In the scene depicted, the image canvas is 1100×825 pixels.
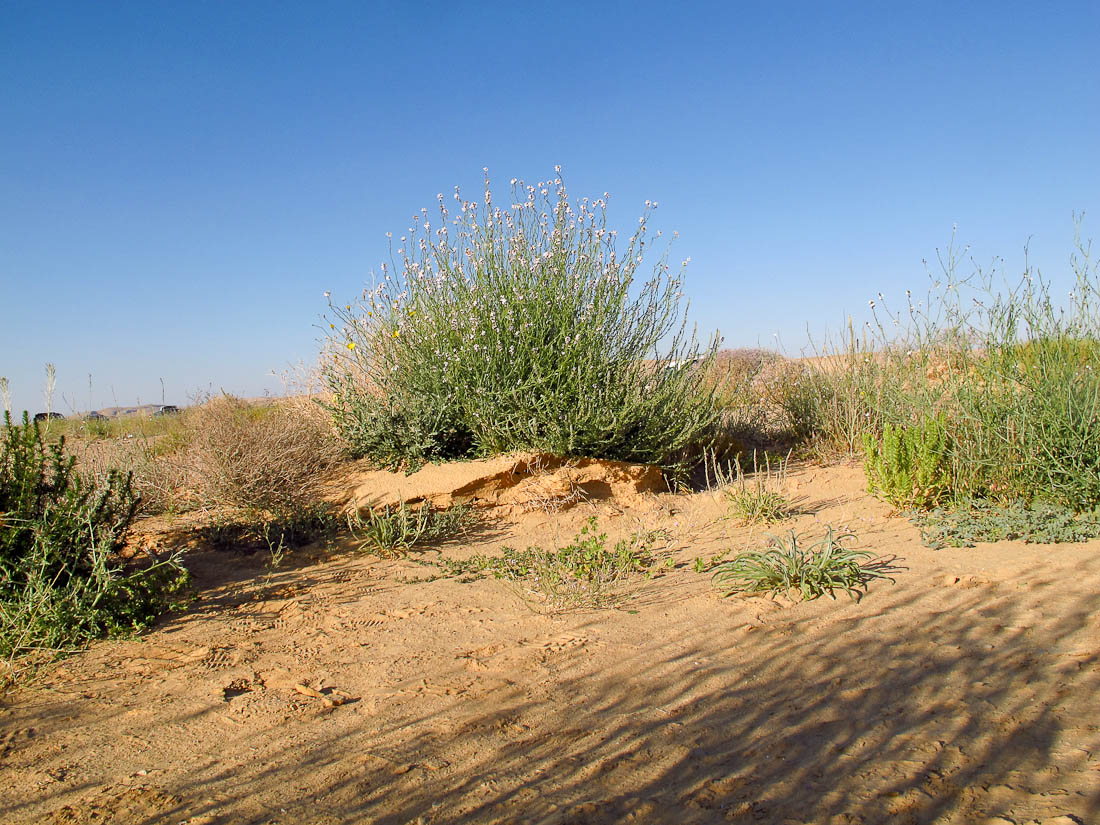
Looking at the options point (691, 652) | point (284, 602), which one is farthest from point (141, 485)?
point (691, 652)

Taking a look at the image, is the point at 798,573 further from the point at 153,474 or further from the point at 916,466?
the point at 153,474

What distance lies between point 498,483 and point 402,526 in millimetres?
1121

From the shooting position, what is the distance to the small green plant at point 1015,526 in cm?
491

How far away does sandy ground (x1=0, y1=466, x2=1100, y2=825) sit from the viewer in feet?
7.82

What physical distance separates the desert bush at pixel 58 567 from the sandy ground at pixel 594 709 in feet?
0.58

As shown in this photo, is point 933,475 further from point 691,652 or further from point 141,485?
point 141,485

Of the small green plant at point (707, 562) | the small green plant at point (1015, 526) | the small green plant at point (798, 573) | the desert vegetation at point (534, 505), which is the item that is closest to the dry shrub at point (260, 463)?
the desert vegetation at point (534, 505)

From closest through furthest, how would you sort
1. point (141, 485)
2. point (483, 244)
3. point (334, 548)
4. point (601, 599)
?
point (601, 599)
point (334, 548)
point (141, 485)
point (483, 244)

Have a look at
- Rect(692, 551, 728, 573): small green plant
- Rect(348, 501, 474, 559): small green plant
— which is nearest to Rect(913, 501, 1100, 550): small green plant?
Rect(692, 551, 728, 573): small green plant

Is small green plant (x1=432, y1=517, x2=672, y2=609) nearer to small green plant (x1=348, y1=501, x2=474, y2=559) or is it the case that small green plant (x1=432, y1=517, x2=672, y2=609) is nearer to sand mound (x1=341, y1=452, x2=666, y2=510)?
small green plant (x1=348, y1=501, x2=474, y2=559)

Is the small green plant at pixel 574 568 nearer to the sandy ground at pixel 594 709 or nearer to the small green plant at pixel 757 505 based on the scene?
the sandy ground at pixel 594 709

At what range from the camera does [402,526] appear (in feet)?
19.0

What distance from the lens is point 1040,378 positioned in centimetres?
548

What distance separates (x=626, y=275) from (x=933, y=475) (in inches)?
122
